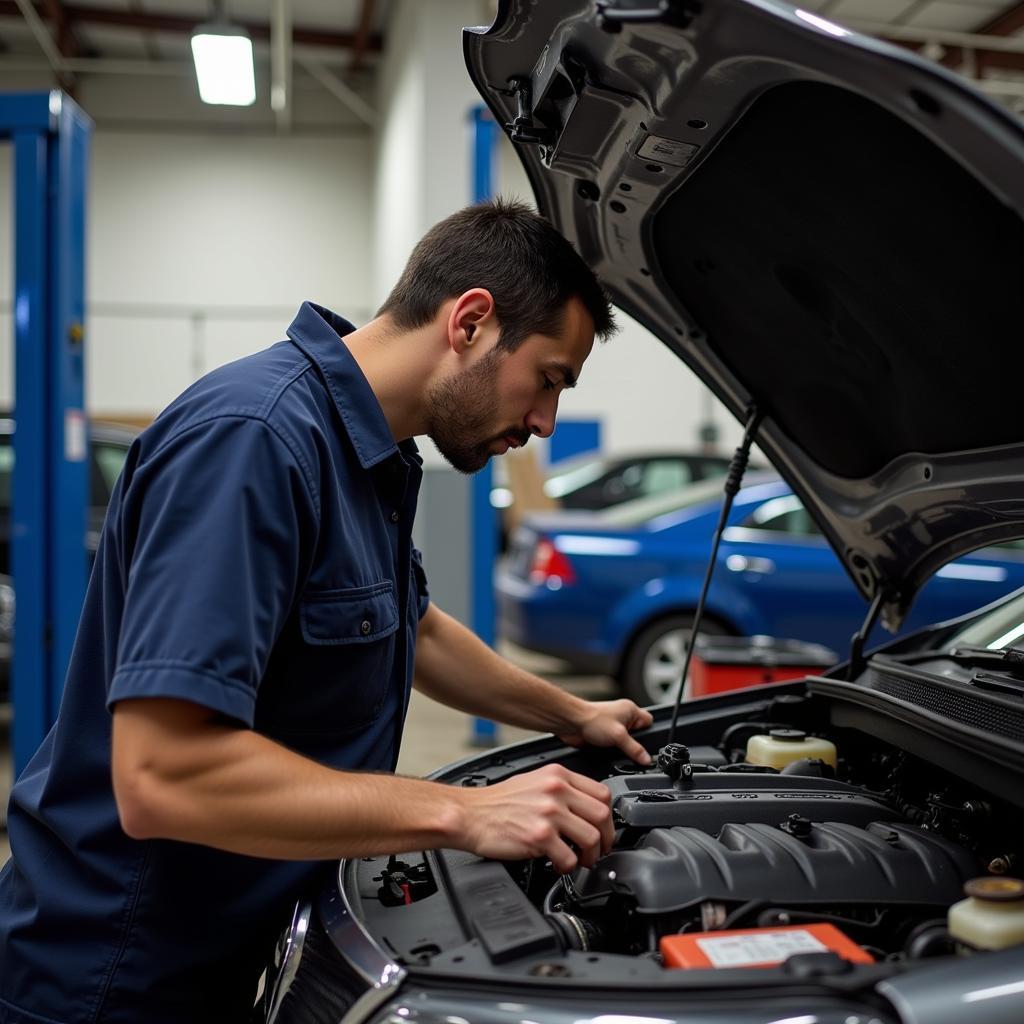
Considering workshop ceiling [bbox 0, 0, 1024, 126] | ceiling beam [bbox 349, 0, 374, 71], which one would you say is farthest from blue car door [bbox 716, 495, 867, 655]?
ceiling beam [bbox 349, 0, 374, 71]

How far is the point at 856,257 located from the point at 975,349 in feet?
0.68

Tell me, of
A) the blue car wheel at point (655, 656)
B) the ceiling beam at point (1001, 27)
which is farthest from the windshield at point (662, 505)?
the ceiling beam at point (1001, 27)

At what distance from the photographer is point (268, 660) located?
130 cm

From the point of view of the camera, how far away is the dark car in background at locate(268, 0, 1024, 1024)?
1.00 meters

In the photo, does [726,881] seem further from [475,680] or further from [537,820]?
[475,680]

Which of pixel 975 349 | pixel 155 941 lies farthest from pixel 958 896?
pixel 155 941

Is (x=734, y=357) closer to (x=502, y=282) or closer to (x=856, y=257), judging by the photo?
(x=856, y=257)

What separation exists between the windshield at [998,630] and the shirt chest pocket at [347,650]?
1.15 m

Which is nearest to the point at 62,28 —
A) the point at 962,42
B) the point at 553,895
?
the point at 962,42

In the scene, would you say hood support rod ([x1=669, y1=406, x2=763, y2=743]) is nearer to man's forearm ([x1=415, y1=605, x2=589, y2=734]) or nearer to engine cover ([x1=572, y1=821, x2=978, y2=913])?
man's forearm ([x1=415, y1=605, x2=589, y2=734])

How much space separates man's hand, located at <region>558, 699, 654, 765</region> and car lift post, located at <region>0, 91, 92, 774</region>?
2.61m

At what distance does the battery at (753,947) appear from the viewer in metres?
1.02

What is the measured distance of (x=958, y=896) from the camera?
1275 mm

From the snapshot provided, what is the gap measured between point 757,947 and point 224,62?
23.9 ft
